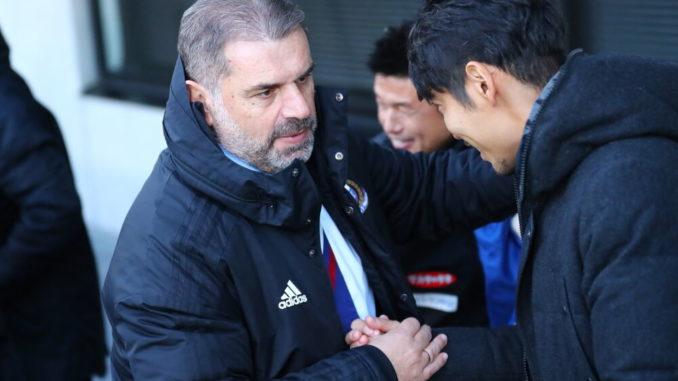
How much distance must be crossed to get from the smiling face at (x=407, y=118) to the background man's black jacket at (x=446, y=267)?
19 centimetres

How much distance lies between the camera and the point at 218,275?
2.26 metres

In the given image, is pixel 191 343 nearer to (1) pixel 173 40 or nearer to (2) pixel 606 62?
(2) pixel 606 62

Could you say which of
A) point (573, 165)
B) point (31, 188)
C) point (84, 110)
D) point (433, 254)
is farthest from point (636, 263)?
point (84, 110)

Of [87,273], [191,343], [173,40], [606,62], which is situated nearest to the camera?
[606,62]

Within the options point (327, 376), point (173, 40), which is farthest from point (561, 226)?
point (173, 40)

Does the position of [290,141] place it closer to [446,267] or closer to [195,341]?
[195,341]

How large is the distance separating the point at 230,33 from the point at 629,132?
0.96m

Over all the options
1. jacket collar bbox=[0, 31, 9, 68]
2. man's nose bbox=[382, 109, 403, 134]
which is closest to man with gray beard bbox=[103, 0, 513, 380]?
man's nose bbox=[382, 109, 403, 134]

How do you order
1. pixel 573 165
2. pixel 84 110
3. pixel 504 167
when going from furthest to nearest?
pixel 84 110 < pixel 504 167 < pixel 573 165

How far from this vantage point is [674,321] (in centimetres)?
172

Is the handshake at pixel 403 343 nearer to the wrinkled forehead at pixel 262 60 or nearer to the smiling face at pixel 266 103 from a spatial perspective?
the smiling face at pixel 266 103

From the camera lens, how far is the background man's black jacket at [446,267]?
3.01 metres

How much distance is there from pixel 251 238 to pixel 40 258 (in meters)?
1.46

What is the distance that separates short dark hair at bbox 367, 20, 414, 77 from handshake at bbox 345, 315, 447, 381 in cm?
106
